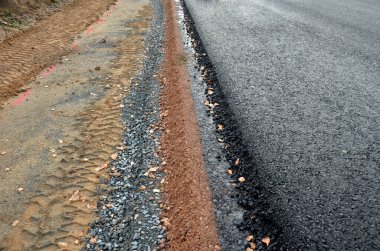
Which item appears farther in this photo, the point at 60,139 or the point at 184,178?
the point at 60,139

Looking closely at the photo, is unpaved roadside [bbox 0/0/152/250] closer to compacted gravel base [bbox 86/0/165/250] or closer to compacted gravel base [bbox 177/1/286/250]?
compacted gravel base [bbox 86/0/165/250]

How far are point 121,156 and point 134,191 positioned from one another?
66cm

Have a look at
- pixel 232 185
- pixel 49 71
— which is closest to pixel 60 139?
pixel 232 185

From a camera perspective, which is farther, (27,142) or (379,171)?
(27,142)

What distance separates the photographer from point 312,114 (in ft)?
12.6

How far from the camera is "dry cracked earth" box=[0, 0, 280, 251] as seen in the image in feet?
8.67

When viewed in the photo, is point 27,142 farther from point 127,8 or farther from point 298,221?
point 127,8

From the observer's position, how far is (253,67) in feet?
17.0

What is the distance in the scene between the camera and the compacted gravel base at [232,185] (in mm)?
2439

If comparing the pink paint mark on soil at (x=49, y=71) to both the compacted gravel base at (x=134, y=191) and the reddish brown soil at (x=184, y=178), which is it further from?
the reddish brown soil at (x=184, y=178)

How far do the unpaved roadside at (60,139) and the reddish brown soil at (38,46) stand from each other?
0.16 ft

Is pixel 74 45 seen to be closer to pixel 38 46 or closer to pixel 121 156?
pixel 38 46

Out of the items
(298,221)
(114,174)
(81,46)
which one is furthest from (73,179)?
(81,46)

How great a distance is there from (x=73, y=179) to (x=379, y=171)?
319cm
